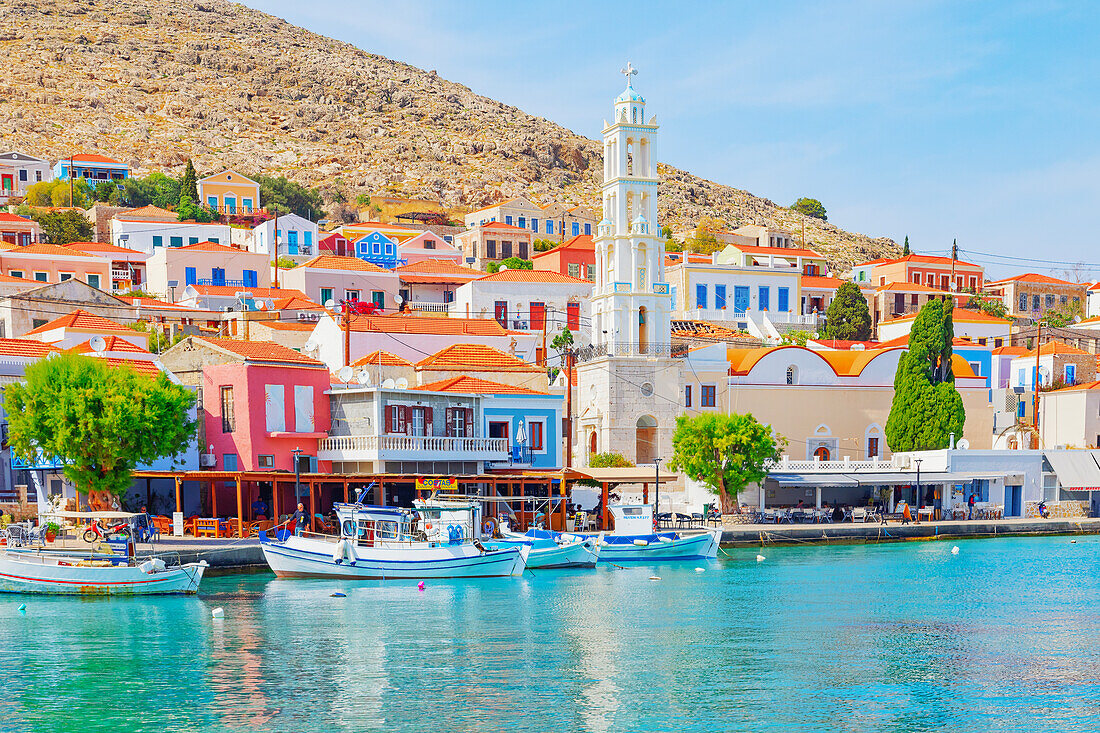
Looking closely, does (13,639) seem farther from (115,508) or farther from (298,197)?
(298,197)

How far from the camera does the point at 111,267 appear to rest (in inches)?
3049

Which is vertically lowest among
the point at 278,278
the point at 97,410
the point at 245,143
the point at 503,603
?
the point at 503,603

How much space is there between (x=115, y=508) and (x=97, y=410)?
3.94 metres

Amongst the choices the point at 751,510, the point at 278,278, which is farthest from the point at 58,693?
the point at 278,278

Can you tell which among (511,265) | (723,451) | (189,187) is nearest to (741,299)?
(511,265)

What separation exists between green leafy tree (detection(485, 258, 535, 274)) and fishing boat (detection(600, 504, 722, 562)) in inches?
1866

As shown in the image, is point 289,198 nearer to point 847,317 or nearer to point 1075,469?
point 847,317

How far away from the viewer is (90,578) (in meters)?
32.9

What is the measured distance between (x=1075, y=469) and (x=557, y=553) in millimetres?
31366

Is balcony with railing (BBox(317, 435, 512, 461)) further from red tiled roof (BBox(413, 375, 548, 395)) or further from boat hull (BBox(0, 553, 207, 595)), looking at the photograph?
boat hull (BBox(0, 553, 207, 595))

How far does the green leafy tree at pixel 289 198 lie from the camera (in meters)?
117

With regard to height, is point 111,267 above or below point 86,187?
below

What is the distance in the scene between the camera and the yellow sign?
41747mm

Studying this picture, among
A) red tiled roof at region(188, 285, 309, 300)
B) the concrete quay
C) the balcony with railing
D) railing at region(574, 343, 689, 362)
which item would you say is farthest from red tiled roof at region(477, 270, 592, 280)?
the concrete quay
